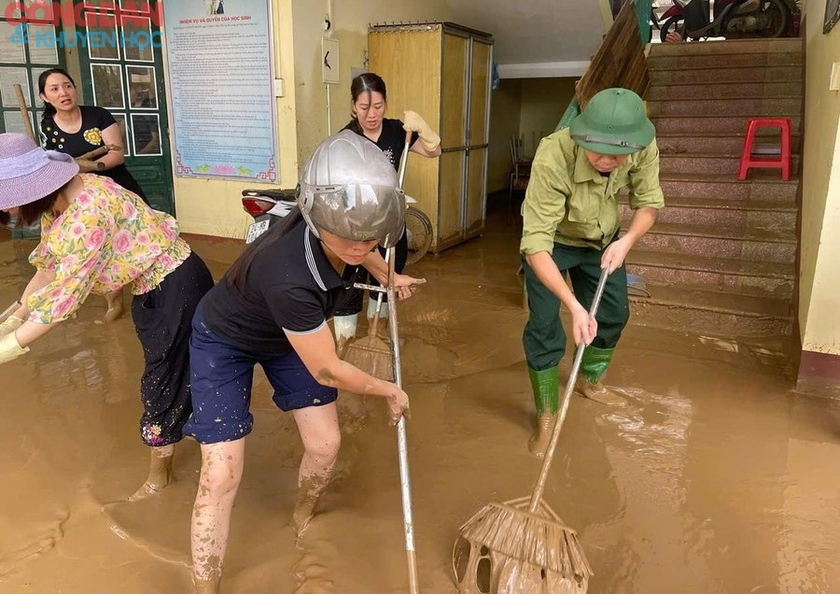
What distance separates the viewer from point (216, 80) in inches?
195

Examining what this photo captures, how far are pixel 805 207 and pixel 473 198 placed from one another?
10.1 ft

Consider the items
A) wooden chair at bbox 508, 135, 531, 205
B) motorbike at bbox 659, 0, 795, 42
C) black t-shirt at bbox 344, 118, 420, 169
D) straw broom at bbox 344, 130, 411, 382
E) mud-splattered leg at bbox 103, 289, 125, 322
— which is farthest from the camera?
wooden chair at bbox 508, 135, 531, 205

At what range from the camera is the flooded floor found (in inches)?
73.4

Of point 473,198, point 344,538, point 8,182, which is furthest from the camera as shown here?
point 473,198

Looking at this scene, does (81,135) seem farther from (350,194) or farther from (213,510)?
(350,194)

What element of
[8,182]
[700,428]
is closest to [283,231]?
[8,182]

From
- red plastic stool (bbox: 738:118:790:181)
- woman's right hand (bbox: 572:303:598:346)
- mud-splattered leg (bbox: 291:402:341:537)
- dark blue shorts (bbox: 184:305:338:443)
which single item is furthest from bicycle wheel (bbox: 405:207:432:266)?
dark blue shorts (bbox: 184:305:338:443)

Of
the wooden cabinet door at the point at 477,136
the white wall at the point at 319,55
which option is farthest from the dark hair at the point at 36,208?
the wooden cabinet door at the point at 477,136

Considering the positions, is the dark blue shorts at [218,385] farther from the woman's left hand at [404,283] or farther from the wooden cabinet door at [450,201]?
the wooden cabinet door at [450,201]

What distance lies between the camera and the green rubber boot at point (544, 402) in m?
2.54

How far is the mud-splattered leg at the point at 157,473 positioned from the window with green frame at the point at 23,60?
166 inches

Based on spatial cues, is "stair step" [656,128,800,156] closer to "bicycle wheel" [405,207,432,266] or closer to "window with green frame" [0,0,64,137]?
"bicycle wheel" [405,207,432,266]

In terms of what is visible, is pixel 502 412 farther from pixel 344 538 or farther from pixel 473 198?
pixel 473 198

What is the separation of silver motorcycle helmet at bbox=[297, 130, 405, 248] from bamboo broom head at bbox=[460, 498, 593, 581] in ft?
2.81
